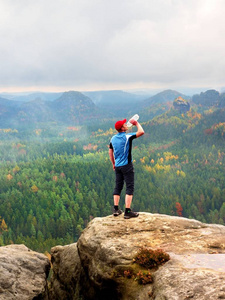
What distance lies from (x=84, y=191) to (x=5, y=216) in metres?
55.0

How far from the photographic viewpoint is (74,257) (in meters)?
18.4

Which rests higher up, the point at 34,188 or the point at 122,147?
the point at 122,147

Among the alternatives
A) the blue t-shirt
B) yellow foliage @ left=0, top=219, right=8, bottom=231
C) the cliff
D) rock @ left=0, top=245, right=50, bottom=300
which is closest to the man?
the blue t-shirt

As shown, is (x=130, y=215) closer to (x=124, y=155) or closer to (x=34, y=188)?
(x=124, y=155)

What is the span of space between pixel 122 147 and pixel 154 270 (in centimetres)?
634

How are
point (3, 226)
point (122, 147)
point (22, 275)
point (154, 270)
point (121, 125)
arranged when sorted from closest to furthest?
point (154, 270)
point (121, 125)
point (122, 147)
point (22, 275)
point (3, 226)

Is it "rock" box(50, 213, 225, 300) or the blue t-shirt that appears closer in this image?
"rock" box(50, 213, 225, 300)

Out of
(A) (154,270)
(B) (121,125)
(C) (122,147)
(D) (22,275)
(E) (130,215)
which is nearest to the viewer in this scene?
(A) (154,270)

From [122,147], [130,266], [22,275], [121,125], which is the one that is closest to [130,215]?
[130,266]

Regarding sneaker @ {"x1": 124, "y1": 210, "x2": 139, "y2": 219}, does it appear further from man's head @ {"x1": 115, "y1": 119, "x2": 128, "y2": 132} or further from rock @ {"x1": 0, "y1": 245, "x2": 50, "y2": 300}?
rock @ {"x1": 0, "y1": 245, "x2": 50, "y2": 300}

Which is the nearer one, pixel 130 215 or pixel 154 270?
pixel 154 270

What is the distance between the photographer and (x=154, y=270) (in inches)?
412

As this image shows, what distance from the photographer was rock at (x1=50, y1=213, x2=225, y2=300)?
8648 millimetres

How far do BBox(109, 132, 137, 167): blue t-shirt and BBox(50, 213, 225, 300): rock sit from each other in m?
3.69
